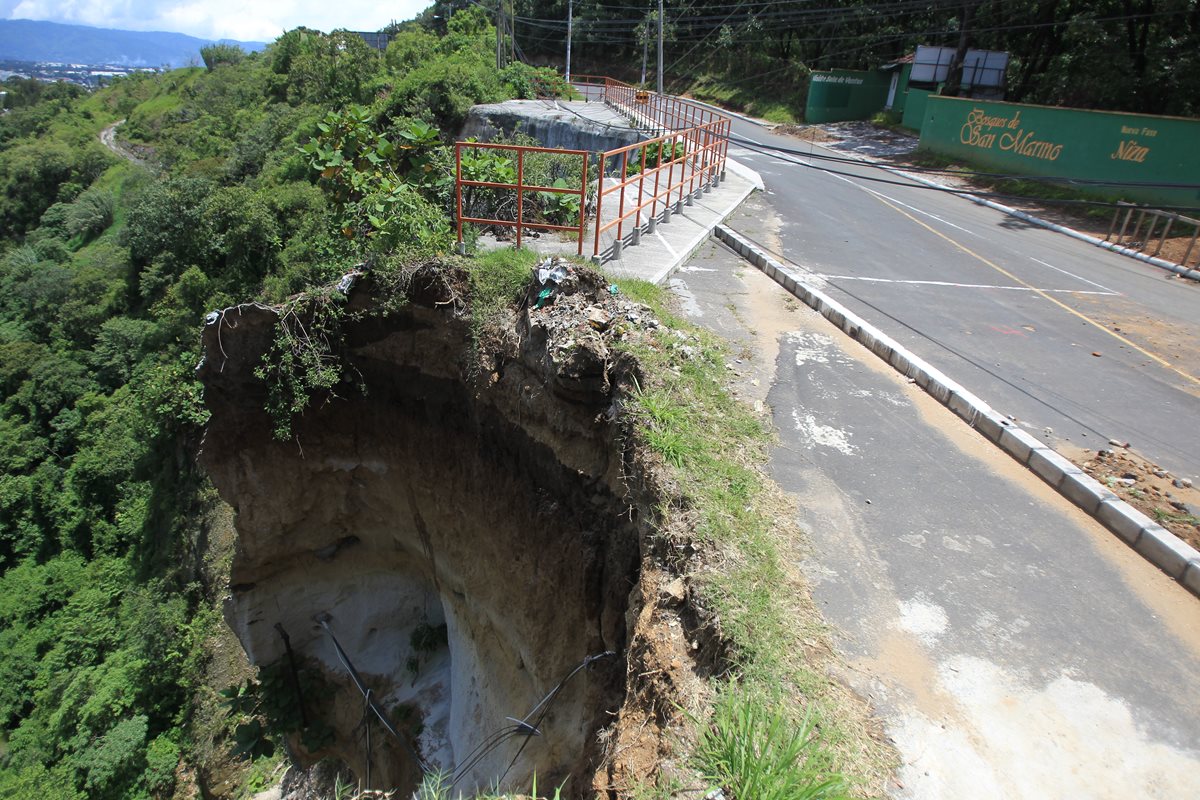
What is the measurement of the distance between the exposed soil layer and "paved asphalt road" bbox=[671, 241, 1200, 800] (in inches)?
50.5

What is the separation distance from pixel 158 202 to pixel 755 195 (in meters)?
21.0

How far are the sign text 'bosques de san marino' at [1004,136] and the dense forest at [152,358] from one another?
18.5 m

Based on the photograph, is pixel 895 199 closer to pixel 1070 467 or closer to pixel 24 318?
pixel 1070 467

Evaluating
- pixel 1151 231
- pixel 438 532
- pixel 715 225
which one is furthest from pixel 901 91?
pixel 438 532

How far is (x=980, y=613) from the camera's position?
15.7 ft

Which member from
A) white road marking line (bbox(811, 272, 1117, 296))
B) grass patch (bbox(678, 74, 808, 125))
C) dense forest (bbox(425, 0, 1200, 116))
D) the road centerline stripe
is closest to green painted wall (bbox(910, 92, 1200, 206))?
dense forest (bbox(425, 0, 1200, 116))

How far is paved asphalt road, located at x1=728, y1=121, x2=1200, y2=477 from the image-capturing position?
7.57m

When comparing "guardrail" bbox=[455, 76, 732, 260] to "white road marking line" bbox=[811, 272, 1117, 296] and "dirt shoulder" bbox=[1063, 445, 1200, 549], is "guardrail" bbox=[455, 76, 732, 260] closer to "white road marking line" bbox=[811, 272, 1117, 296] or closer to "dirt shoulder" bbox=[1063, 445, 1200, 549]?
"white road marking line" bbox=[811, 272, 1117, 296]

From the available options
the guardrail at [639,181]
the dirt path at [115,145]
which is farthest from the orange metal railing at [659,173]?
the dirt path at [115,145]

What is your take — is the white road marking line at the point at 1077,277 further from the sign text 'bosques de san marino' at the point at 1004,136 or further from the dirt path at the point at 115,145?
the dirt path at the point at 115,145

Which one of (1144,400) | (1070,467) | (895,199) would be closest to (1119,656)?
(1070,467)

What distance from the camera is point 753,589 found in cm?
456

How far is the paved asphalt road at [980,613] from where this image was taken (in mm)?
3775

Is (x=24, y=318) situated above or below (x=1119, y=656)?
below
